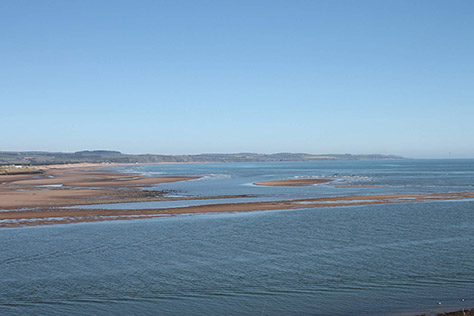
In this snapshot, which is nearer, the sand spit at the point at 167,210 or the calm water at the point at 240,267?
the calm water at the point at 240,267

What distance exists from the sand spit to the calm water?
3.55 metres

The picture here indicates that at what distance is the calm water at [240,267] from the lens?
543 inches

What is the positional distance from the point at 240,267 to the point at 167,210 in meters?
18.8

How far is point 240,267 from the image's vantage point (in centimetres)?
1792

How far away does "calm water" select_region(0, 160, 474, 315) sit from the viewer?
13.8 metres

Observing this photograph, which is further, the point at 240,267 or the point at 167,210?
the point at 167,210

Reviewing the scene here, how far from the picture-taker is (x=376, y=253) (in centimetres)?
1984

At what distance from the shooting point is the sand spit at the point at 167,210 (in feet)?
102

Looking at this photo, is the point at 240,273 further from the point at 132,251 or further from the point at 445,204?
the point at 445,204

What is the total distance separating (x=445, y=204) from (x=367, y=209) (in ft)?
23.7

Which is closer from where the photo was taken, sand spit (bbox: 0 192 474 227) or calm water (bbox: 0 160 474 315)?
calm water (bbox: 0 160 474 315)

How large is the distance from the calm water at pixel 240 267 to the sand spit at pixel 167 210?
3.55m

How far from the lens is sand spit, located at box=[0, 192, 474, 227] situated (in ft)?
102

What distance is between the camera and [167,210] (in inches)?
1415
